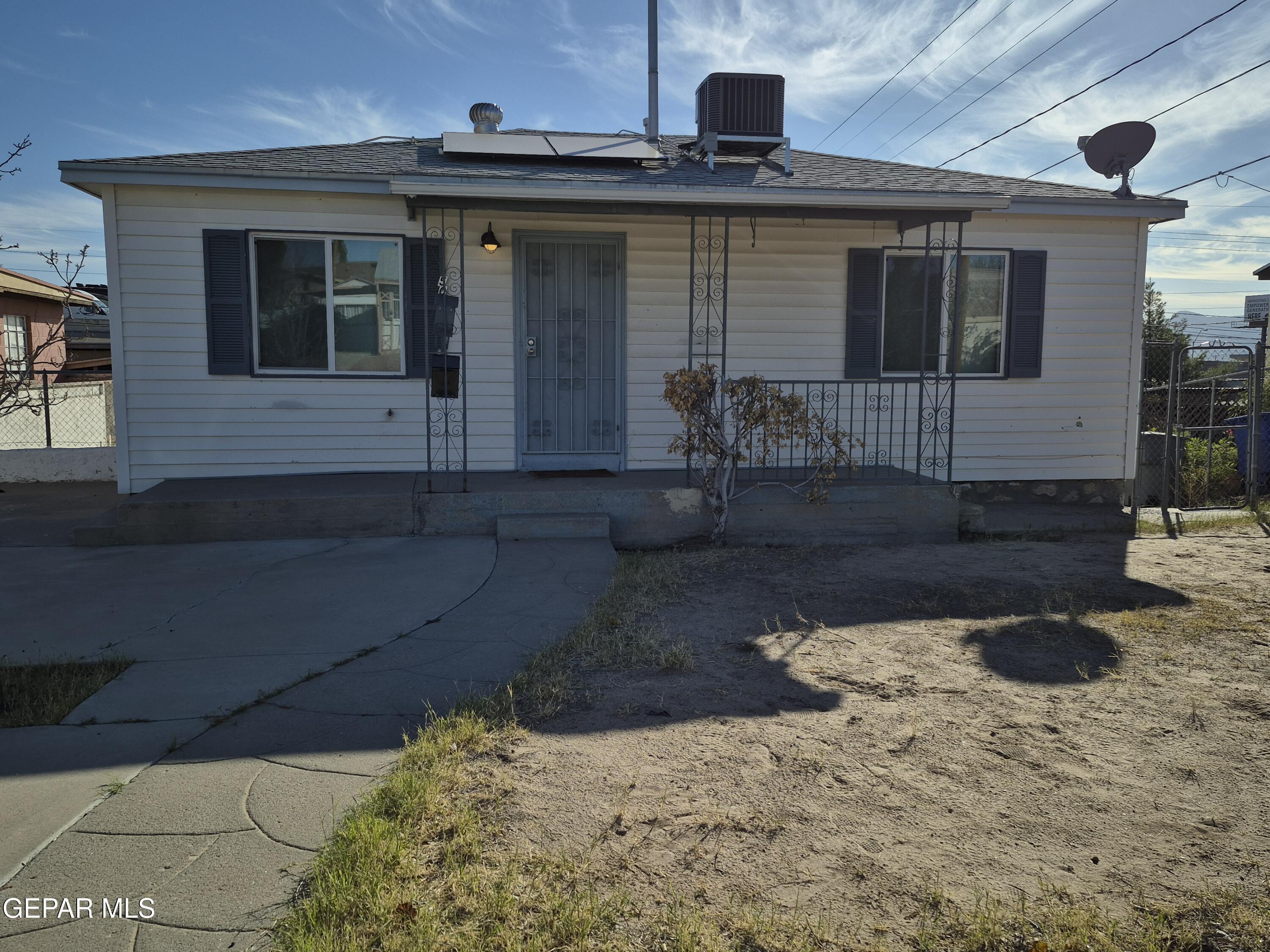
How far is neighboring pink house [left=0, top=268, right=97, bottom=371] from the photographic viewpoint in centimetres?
1698

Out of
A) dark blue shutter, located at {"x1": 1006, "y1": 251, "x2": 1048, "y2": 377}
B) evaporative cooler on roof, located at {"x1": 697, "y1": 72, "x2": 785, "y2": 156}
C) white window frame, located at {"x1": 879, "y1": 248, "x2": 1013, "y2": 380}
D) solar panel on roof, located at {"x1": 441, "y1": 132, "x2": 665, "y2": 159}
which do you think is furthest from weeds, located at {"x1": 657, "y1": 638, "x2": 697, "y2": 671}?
evaporative cooler on roof, located at {"x1": 697, "y1": 72, "x2": 785, "y2": 156}

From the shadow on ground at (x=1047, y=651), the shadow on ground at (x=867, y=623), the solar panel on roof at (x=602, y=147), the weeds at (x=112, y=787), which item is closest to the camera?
the weeds at (x=112, y=787)

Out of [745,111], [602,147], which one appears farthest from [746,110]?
[602,147]

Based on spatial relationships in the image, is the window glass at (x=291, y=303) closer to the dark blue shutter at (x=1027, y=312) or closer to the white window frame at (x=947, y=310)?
the white window frame at (x=947, y=310)

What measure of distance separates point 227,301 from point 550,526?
11.1ft

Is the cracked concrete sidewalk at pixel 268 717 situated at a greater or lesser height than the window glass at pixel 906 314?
lesser

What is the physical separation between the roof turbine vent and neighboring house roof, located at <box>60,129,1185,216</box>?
0.28m

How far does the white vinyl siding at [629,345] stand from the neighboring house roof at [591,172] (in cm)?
31

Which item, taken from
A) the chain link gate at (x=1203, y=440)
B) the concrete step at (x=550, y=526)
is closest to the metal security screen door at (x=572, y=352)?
the concrete step at (x=550, y=526)

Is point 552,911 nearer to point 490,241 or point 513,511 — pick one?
point 513,511

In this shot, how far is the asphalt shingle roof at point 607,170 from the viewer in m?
6.85

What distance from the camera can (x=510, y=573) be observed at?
220 inches

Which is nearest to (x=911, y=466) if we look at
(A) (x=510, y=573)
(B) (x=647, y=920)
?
(A) (x=510, y=573)

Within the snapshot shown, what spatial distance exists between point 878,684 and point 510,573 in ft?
8.44
